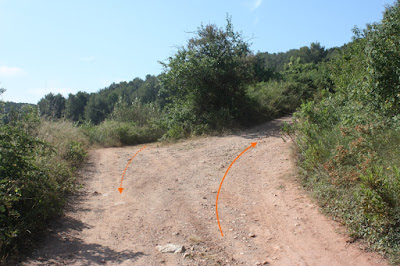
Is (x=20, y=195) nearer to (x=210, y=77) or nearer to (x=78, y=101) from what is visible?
(x=210, y=77)

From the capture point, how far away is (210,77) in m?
15.2

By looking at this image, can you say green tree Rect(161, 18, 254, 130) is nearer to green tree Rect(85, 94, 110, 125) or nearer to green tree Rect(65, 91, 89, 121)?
green tree Rect(85, 94, 110, 125)

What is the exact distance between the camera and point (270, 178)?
7.60m

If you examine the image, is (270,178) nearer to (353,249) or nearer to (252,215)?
(252,215)

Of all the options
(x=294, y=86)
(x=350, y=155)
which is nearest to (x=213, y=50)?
(x=294, y=86)

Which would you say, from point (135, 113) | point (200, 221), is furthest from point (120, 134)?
point (200, 221)

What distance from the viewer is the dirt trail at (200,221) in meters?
4.36

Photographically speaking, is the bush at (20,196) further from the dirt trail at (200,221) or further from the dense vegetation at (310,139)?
the dirt trail at (200,221)

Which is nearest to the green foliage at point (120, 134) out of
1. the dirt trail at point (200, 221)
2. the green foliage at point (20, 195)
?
the dirt trail at point (200, 221)

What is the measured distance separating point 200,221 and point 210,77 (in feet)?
34.2

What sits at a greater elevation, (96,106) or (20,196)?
(96,106)

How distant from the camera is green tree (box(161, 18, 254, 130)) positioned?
15.0 metres

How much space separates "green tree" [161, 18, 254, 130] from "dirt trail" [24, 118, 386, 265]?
6.22 m

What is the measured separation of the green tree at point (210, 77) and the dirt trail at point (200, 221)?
20.4 ft
